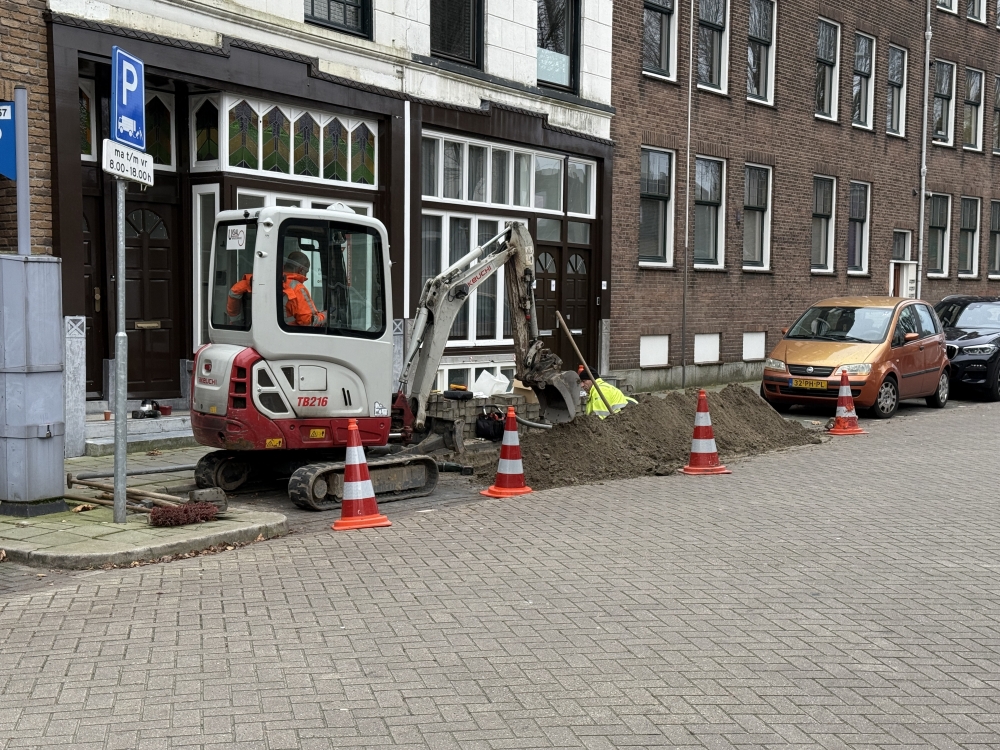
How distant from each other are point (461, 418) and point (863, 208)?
748 inches

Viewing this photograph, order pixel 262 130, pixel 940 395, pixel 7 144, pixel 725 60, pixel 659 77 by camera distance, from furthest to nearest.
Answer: pixel 725 60 → pixel 659 77 → pixel 940 395 → pixel 262 130 → pixel 7 144

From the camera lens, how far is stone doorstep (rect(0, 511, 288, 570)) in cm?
746

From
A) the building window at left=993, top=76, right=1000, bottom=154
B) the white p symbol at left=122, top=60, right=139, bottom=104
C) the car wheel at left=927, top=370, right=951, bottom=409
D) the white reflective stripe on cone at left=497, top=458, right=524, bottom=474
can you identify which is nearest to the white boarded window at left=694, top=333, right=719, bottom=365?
the car wheel at left=927, top=370, right=951, bottom=409

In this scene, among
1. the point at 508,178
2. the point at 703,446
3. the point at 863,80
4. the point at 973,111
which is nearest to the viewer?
the point at 703,446

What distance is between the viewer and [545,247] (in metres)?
18.7

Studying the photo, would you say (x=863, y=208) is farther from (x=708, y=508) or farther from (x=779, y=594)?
(x=779, y=594)

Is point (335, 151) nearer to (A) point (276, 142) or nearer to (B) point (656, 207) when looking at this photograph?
(A) point (276, 142)

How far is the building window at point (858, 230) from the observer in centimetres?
2709

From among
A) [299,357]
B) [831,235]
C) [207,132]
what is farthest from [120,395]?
[831,235]

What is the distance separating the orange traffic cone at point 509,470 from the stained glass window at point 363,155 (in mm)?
6197

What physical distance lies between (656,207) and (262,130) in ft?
31.2

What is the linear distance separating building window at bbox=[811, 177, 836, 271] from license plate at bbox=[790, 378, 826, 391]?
9832mm

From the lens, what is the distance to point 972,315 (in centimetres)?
2141

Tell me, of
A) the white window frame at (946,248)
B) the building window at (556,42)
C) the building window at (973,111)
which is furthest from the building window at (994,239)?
the building window at (556,42)
